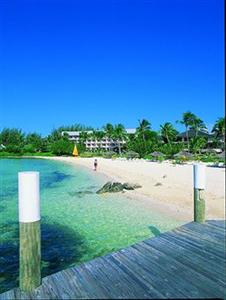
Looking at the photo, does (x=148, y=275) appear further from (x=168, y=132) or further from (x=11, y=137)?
(x=11, y=137)

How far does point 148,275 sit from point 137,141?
64065mm

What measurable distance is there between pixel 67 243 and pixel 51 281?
18.3ft

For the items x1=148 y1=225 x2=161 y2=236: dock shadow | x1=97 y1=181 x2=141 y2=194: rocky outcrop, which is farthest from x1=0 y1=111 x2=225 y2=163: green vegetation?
x1=148 y1=225 x2=161 y2=236: dock shadow

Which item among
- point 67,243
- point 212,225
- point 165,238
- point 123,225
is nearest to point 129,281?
point 165,238

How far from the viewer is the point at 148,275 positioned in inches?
164

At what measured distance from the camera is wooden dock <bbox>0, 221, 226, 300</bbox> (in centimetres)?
368

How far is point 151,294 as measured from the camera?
3.59 m

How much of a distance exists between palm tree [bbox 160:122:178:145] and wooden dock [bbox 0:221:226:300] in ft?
208

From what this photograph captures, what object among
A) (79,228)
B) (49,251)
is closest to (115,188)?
(79,228)

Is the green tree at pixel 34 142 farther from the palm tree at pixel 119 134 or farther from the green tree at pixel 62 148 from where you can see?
the palm tree at pixel 119 134

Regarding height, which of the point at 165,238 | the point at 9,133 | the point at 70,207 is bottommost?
the point at 70,207

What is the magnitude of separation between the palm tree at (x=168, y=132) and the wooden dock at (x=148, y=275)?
63294 millimetres

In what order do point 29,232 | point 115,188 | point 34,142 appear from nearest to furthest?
point 29,232 → point 115,188 → point 34,142

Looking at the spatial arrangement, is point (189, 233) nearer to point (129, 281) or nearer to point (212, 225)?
point (212, 225)
